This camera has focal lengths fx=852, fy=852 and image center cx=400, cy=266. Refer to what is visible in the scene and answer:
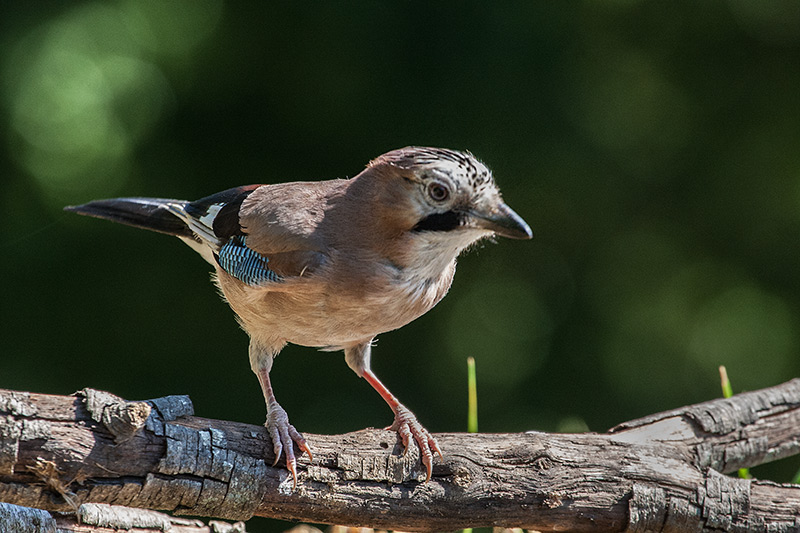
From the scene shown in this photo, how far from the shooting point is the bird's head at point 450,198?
2.51 meters

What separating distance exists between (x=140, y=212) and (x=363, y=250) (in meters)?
1.21

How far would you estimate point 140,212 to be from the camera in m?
3.40

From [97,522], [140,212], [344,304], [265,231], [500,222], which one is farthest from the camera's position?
[140,212]

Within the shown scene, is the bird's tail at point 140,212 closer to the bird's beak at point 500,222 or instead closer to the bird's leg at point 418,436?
the bird's leg at point 418,436

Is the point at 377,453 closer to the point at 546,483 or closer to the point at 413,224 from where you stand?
the point at 546,483

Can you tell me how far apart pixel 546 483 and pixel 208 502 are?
3.17 feet

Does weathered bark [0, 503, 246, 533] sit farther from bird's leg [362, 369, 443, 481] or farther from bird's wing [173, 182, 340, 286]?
bird's wing [173, 182, 340, 286]

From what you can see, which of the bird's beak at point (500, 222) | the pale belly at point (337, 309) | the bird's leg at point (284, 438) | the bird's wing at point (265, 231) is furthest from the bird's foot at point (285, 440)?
the bird's beak at point (500, 222)

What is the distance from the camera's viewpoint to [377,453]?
246 centimetres

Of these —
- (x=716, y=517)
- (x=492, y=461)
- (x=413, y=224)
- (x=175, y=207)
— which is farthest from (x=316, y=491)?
(x=175, y=207)

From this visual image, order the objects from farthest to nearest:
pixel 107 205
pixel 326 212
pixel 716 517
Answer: pixel 107 205 < pixel 326 212 < pixel 716 517

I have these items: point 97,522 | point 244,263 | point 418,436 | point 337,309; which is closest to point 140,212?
point 244,263

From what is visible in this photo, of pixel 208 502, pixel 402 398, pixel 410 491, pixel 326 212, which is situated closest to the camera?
pixel 208 502

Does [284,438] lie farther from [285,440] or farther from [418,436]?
[418,436]
